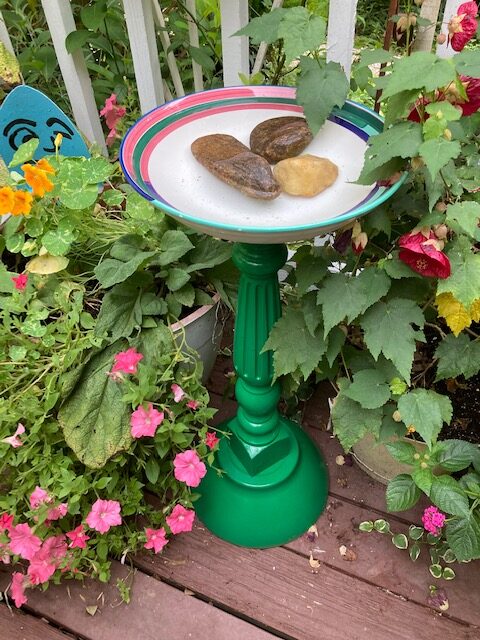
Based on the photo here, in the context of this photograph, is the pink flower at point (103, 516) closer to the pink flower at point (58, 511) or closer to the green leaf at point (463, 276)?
the pink flower at point (58, 511)

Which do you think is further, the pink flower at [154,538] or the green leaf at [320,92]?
the pink flower at [154,538]

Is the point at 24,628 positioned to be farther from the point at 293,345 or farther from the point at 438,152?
the point at 438,152

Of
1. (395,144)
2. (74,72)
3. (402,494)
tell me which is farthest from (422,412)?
(74,72)

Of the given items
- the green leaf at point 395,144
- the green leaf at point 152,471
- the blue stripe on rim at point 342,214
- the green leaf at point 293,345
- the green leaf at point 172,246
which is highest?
the green leaf at point 395,144

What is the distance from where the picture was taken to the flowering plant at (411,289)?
73cm

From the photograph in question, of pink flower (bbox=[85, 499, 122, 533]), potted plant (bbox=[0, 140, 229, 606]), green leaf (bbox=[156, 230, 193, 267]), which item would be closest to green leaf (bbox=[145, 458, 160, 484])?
potted plant (bbox=[0, 140, 229, 606])

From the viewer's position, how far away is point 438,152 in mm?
689

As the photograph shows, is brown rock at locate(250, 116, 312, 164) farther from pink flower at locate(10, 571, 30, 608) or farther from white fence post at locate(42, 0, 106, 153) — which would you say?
pink flower at locate(10, 571, 30, 608)

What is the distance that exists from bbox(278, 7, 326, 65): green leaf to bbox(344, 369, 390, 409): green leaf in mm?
572

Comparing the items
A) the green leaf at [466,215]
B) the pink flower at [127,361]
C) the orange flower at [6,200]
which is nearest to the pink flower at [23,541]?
the pink flower at [127,361]

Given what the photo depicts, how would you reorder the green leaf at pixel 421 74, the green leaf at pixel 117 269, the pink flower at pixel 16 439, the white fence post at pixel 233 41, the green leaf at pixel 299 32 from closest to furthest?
1. the green leaf at pixel 421 74
2. the green leaf at pixel 299 32
3. the pink flower at pixel 16 439
4. the green leaf at pixel 117 269
5. the white fence post at pixel 233 41

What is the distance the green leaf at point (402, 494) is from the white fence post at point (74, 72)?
4.02ft

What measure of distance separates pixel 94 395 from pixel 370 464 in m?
0.68

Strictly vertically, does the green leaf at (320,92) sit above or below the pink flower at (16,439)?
above
